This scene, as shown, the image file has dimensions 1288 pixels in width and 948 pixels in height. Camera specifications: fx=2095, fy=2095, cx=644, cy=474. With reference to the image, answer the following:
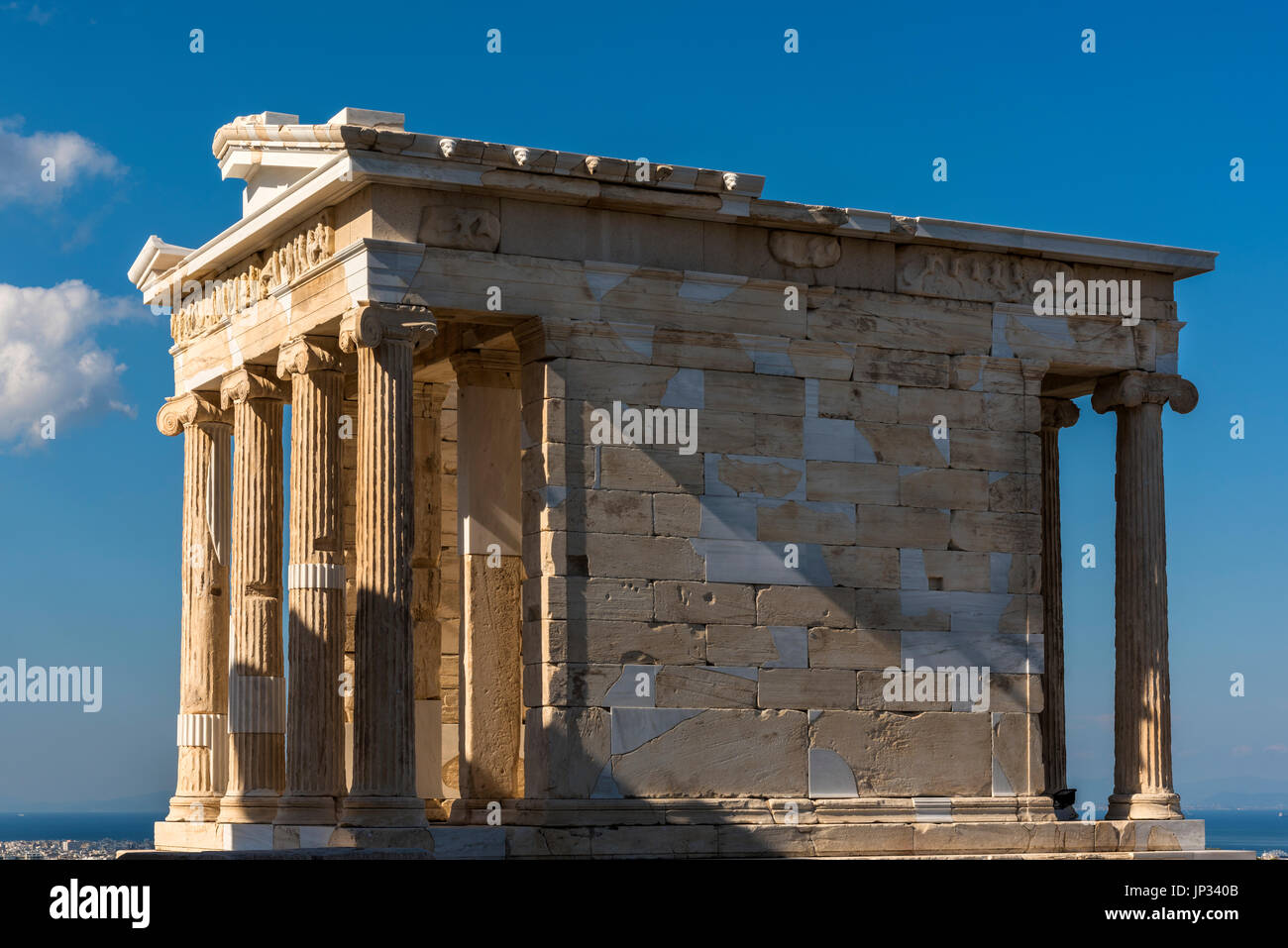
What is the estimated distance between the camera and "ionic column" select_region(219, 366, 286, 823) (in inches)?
963

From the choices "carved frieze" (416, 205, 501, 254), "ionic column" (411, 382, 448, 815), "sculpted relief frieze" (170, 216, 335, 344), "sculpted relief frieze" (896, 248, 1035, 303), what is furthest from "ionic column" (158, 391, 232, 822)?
"sculpted relief frieze" (896, 248, 1035, 303)

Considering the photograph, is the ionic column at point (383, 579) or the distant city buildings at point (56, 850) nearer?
the ionic column at point (383, 579)

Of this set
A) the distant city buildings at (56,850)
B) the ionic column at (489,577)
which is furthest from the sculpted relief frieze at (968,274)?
the distant city buildings at (56,850)

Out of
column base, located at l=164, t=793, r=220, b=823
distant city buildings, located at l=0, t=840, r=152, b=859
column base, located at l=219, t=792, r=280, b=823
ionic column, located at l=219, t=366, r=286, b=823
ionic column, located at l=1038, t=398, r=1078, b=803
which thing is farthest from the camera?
distant city buildings, located at l=0, t=840, r=152, b=859

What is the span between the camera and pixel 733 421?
2336 cm

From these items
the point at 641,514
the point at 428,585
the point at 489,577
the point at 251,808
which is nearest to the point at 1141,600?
the point at 641,514

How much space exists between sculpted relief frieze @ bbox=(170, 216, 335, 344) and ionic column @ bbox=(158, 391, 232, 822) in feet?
3.37

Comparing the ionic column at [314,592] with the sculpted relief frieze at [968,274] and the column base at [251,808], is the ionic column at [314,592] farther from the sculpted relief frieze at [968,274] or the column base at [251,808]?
the sculpted relief frieze at [968,274]

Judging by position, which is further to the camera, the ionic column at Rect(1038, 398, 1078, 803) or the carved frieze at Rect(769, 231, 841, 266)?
the ionic column at Rect(1038, 398, 1078, 803)

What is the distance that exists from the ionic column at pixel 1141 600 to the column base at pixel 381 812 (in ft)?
29.8

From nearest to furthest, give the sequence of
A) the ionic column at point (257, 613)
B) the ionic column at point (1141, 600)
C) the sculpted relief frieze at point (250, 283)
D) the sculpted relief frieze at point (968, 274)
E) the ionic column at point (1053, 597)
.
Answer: the sculpted relief frieze at point (250, 283) < the ionic column at point (257, 613) < the sculpted relief frieze at point (968, 274) < the ionic column at point (1141, 600) < the ionic column at point (1053, 597)

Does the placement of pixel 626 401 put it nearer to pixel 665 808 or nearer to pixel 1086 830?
pixel 665 808

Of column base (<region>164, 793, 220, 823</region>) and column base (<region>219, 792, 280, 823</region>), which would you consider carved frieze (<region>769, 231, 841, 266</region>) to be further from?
column base (<region>164, 793, 220, 823</region>)

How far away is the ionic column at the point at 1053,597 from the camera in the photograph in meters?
27.4
